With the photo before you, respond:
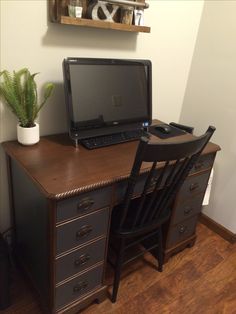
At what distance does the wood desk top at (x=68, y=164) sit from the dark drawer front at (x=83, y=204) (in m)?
0.05

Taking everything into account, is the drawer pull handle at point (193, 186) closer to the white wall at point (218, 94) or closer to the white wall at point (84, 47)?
the white wall at point (218, 94)

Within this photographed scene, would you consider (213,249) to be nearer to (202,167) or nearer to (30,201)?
(202,167)

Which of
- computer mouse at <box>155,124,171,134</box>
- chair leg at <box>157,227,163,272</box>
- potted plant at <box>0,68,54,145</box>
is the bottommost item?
chair leg at <box>157,227,163,272</box>

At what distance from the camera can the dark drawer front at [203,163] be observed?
152cm

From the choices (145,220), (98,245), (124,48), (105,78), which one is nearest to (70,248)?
(98,245)

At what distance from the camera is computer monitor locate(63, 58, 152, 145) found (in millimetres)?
1298

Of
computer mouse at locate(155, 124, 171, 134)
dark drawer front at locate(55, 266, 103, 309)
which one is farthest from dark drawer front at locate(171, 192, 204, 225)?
dark drawer front at locate(55, 266, 103, 309)

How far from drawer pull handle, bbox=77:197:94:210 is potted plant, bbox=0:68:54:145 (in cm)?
42

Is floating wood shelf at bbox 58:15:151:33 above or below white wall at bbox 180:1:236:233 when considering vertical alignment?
above

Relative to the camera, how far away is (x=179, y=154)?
109 centimetres

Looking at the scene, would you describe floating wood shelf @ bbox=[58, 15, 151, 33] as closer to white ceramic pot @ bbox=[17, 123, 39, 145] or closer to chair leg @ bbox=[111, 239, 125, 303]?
white ceramic pot @ bbox=[17, 123, 39, 145]

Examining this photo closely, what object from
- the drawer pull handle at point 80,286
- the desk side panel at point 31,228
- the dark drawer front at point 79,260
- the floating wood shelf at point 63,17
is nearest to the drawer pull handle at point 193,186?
the dark drawer front at point 79,260

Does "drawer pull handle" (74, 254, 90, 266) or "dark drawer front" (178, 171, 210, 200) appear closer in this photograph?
"drawer pull handle" (74, 254, 90, 266)

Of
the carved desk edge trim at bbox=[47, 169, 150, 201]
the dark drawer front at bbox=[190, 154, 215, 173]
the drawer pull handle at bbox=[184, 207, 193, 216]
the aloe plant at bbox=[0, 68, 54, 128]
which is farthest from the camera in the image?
the drawer pull handle at bbox=[184, 207, 193, 216]
